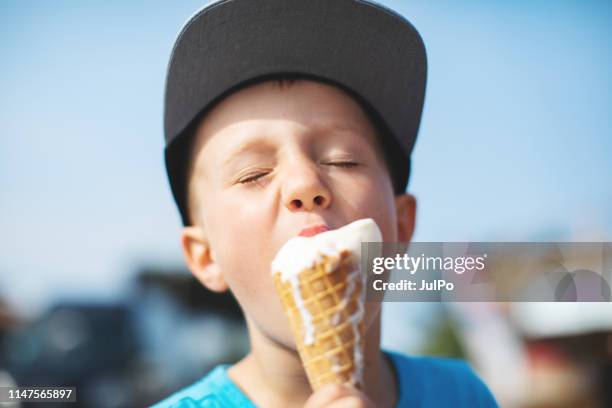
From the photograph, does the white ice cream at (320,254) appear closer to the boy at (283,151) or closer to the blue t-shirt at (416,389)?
the boy at (283,151)

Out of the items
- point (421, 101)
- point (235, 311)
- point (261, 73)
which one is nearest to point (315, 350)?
point (261, 73)

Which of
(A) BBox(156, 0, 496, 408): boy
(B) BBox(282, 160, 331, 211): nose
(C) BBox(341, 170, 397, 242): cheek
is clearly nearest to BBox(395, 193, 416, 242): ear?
(A) BBox(156, 0, 496, 408): boy

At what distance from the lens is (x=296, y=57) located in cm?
194

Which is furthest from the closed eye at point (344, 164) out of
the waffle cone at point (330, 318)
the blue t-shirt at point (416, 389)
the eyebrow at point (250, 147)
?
the blue t-shirt at point (416, 389)

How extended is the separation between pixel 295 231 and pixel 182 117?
66 cm

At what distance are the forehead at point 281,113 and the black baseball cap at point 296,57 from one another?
0.03 meters

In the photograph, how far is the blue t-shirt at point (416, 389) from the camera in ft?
6.64

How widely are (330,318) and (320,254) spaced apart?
0.56ft

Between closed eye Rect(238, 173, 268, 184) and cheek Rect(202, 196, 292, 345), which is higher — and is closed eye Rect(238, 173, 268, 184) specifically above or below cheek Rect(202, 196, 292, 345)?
above

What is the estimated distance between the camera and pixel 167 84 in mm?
2168

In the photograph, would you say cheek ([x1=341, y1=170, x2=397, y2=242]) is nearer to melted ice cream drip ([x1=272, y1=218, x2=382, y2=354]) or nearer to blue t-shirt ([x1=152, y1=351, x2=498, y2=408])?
melted ice cream drip ([x1=272, y1=218, x2=382, y2=354])

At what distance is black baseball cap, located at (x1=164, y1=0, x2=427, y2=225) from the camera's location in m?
1.95

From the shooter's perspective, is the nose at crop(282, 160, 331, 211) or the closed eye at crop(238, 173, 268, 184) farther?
the closed eye at crop(238, 173, 268, 184)

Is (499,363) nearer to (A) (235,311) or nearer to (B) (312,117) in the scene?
(A) (235,311)
